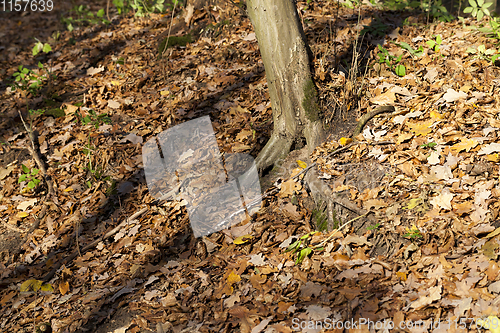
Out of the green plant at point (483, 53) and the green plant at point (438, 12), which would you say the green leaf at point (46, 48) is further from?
the green plant at point (483, 53)

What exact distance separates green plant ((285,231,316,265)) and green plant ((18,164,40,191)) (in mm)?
3638

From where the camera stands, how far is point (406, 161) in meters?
3.40

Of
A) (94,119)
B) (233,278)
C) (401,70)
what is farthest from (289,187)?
(94,119)

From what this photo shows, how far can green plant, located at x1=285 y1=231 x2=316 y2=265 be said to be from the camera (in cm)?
326

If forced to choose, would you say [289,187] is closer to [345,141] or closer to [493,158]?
[345,141]

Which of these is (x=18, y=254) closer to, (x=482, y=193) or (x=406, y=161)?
(x=406, y=161)

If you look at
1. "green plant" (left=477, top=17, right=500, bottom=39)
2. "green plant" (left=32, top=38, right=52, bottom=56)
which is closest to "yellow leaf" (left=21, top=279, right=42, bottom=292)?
"green plant" (left=32, top=38, right=52, bottom=56)

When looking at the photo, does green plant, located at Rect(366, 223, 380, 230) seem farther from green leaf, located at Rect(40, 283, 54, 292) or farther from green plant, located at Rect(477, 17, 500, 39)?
green leaf, located at Rect(40, 283, 54, 292)

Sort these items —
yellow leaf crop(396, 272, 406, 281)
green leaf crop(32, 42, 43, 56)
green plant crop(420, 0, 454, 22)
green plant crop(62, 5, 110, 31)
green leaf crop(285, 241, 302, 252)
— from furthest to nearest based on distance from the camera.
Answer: green plant crop(62, 5, 110, 31) < green leaf crop(32, 42, 43, 56) < green plant crop(420, 0, 454, 22) < green leaf crop(285, 241, 302, 252) < yellow leaf crop(396, 272, 406, 281)

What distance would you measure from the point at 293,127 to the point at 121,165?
2407mm

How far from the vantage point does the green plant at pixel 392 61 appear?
4.26 meters

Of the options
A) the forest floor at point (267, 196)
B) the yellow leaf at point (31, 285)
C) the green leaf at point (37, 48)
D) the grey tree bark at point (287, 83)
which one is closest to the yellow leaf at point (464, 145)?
the forest floor at point (267, 196)

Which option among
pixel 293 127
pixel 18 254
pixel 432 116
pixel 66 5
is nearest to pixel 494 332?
pixel 432 116

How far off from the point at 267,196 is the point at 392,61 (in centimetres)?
223
